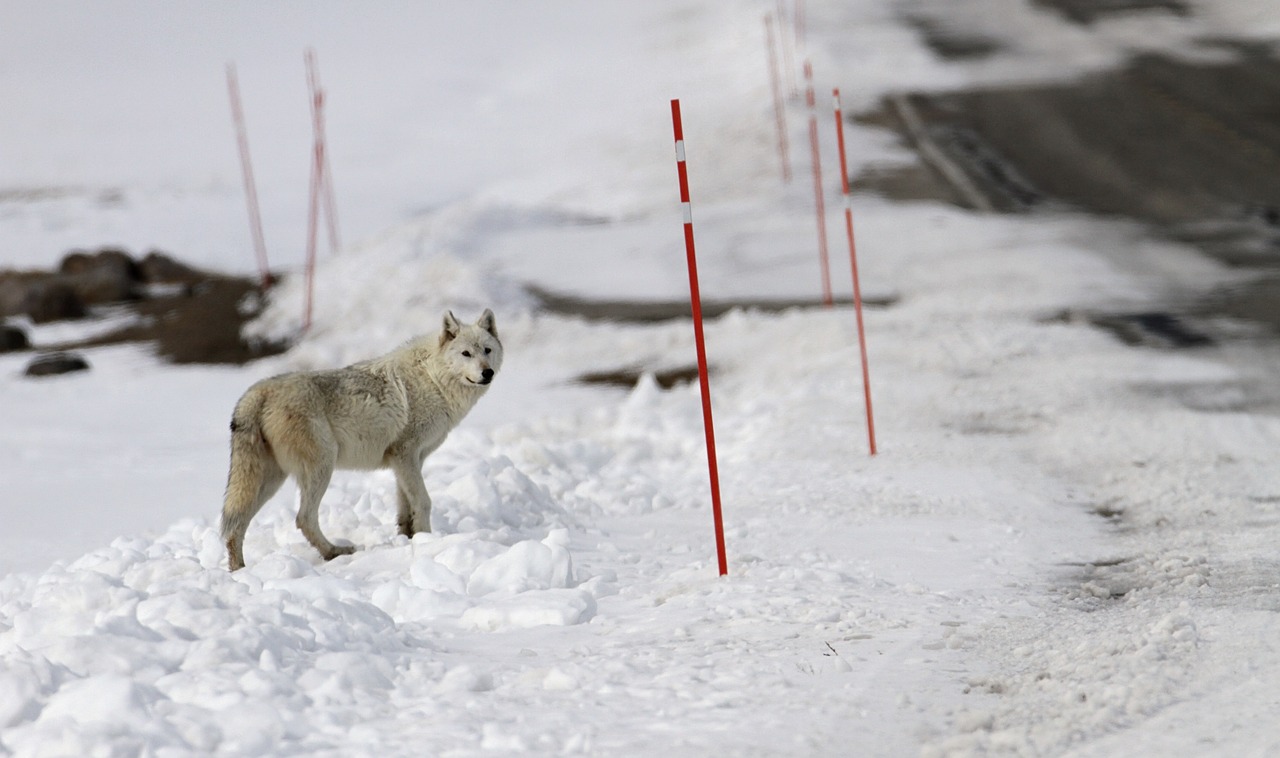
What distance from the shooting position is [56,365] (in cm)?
1744

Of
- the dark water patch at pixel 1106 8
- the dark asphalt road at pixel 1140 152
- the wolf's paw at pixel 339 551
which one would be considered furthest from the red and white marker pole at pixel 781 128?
the wolf's paw at pixel 339 551

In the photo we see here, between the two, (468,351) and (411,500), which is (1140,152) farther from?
(411,500)

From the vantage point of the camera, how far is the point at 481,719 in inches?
172

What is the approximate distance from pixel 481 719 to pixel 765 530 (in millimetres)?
3664

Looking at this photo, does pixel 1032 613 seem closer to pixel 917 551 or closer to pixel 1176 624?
pixel 1176 624

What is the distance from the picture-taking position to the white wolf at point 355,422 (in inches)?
270

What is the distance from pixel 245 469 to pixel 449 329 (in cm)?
167

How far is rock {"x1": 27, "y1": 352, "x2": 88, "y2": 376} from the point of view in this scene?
56.8 ft

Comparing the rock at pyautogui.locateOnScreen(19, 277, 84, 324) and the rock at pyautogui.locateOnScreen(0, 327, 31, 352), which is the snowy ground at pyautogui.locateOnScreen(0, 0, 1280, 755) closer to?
the rock at pyautogui.locateOnScreen(0, 327, 31, 352)

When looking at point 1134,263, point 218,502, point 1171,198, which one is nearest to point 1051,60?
point 1171,198

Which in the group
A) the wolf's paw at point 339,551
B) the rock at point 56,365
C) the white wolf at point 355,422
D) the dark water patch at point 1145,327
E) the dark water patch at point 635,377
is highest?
the white wolf at point 355,422

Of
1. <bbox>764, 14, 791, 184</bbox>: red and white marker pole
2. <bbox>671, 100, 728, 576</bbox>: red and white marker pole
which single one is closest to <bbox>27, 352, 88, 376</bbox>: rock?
<bbox>764, 14, 791, 184</bbox>: red and white marker pole

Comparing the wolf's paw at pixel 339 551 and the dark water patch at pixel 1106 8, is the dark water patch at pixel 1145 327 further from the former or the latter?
the dark water patch at pixel 1106 8

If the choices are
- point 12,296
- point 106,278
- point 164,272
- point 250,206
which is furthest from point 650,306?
point 250,206
